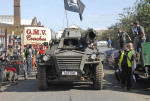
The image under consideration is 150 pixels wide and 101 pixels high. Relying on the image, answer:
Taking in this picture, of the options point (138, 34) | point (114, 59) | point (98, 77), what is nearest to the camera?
point (98, 77)

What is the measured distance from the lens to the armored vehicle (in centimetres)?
1055

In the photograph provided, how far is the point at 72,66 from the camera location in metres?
10.6

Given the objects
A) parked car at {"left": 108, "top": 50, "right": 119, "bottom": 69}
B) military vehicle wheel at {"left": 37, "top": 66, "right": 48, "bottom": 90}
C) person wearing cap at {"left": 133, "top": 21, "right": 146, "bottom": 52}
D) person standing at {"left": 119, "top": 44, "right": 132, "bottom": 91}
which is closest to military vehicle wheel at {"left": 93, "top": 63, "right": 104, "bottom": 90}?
person standing at {"left": 119, "top": 44, "right": 132, "bottom": 91}

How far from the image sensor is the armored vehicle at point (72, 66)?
10.5 meters

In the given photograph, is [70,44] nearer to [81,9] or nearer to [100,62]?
[100,62]

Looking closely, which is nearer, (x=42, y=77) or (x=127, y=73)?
(x=42, y=77)

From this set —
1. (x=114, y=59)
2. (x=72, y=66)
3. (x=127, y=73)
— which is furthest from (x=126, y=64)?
(x=114, y=59)

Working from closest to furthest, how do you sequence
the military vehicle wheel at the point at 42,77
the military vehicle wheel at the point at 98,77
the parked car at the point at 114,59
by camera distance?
the military vehicle wheel at the point at 98,77 → the military vehicle wheel at the point at 42,77 → the parked car at the point at 114,59

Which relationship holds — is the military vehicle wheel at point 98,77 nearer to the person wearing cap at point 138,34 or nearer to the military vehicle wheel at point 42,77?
the military vehicle wheel at point 42,77

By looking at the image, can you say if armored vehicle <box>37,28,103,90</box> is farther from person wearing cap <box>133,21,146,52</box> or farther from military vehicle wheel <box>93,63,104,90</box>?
person wearing cap <box>133,21,146,52</box>

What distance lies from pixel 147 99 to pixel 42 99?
3.26 m

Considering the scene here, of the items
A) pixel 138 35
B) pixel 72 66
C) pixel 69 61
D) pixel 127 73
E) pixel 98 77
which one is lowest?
pixel 98 77

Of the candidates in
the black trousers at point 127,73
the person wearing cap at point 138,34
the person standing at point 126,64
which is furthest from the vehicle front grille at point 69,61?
the person wearing cap at point 138,34

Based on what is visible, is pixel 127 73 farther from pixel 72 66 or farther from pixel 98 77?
pixel 72 66
